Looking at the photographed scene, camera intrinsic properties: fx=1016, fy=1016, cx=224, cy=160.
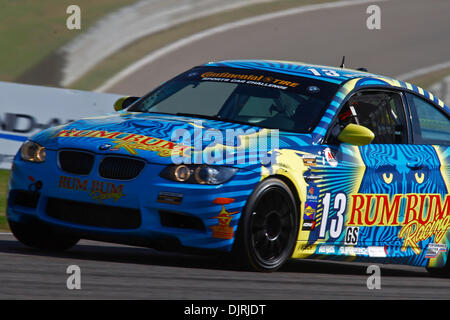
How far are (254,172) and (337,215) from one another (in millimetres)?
931

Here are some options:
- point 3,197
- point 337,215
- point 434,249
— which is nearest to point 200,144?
point 337,215

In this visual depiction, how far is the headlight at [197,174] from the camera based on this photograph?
6.27m

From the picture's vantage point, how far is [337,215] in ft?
23.0

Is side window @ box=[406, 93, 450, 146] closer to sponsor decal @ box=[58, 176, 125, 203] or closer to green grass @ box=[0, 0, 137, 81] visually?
sponsor decal @ box=[58, 176, 125, 203]

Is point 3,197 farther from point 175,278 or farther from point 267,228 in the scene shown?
point 175,278

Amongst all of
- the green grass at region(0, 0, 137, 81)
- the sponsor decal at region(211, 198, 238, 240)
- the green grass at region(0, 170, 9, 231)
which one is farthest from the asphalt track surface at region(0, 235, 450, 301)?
the green grass at region(0, 0, 137, 81)

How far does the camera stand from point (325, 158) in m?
6.95

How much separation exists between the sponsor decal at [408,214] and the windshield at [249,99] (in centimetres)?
70

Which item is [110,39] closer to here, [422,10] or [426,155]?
[422,10]

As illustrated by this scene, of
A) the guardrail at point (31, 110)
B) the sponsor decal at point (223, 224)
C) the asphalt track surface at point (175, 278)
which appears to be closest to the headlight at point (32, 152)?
the asphalt track surface at point (175, 278)

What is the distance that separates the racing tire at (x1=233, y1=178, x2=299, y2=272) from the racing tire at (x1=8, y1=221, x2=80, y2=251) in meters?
1.29

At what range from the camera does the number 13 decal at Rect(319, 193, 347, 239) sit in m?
6.89

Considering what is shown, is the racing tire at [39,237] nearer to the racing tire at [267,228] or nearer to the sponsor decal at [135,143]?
the sponsor decal at [135,143]

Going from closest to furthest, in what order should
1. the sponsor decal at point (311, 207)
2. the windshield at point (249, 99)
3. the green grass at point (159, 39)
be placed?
the sponsor decal at point (311, 207)
the windshield at point (249, 99)
the green grass at point (159, 39)
